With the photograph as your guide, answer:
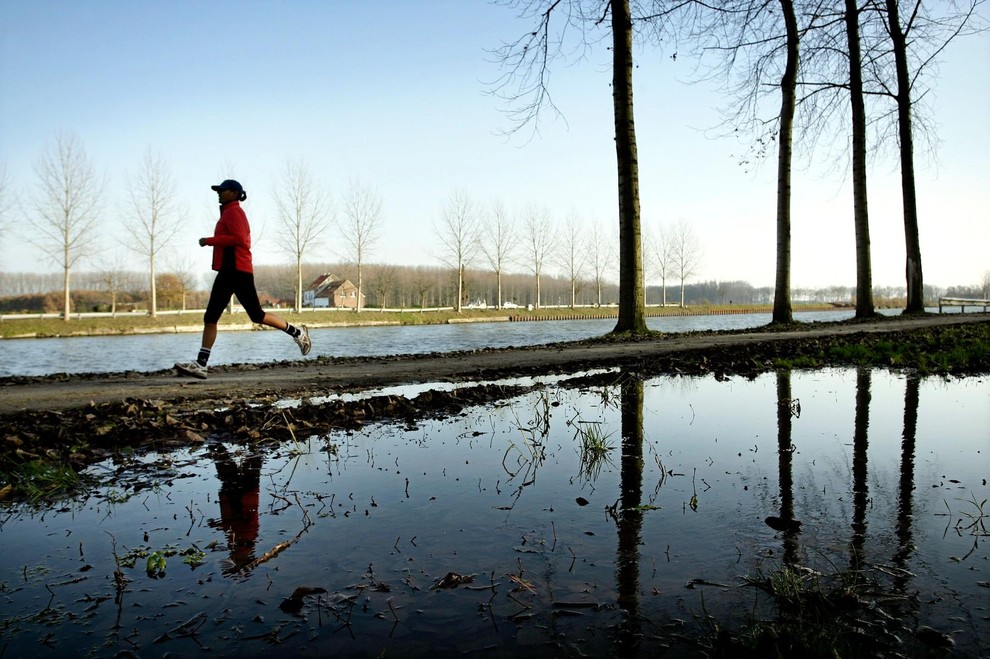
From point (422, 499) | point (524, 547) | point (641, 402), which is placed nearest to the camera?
point (524, 547)

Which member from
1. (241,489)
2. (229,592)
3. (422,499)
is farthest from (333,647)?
(241,489)

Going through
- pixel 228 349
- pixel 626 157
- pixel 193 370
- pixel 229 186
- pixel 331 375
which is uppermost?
pixel 626 157

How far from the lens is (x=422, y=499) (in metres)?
2.71

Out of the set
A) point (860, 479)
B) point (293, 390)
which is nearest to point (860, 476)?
point (860, 479)

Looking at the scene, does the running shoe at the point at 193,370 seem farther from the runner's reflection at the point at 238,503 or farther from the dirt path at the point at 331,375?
the runner's reflection at the point at 238,503

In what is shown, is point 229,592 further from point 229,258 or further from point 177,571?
point 229,258

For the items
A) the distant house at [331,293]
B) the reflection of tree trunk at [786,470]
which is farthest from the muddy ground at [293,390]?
the distant house at [331,293]

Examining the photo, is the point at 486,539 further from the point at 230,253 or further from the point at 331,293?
the point at 331,293

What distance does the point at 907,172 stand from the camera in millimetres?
21000

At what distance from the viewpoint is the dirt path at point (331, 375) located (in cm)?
604

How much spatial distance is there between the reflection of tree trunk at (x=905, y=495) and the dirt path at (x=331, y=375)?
3467mm

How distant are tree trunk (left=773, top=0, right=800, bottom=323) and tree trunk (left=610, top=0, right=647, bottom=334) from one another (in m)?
6.34

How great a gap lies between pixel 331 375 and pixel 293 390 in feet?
4.12

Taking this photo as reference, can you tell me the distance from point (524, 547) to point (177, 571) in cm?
118
